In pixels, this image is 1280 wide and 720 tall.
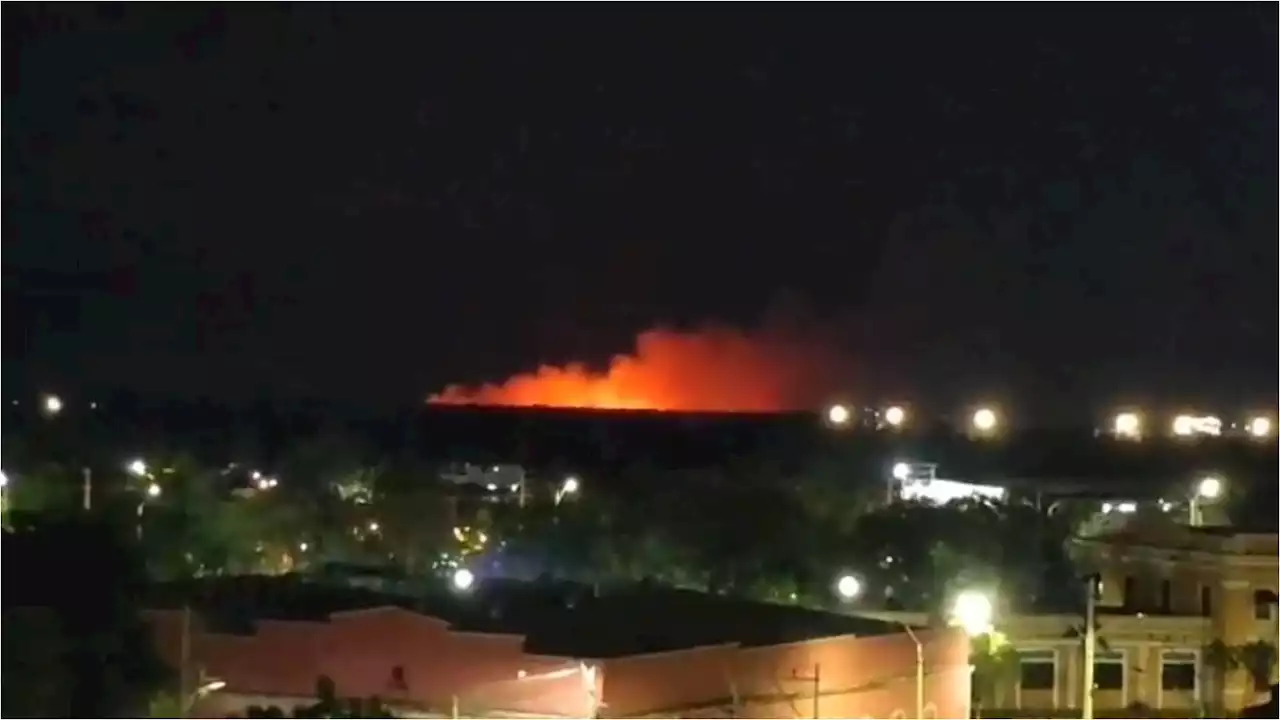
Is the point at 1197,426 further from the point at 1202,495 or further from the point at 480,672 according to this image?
the point at 480,672

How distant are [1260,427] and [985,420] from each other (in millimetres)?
3822

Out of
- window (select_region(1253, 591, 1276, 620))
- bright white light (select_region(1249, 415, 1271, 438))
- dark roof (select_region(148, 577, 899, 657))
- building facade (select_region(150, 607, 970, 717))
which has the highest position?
bright white light (select_region(1249, 415, 1271, 438))

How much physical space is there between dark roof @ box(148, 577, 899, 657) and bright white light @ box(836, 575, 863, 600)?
2.05m

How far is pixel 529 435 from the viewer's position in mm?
23938

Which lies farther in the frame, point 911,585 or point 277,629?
point 911,585

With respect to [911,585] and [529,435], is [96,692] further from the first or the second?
[529,435]

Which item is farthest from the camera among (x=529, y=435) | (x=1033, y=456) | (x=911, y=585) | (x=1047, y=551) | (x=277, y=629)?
(x=529, y=435)

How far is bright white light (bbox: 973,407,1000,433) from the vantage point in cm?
2103

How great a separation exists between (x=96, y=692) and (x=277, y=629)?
1.67 metres

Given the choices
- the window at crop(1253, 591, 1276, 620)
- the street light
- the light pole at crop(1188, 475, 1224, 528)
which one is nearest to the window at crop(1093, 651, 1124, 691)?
the window at crop(1253, 591, 1276, 620)

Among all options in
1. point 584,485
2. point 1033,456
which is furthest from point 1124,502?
point 1033,456

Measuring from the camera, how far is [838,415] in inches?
918

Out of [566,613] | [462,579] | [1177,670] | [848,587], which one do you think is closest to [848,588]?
[848,587]

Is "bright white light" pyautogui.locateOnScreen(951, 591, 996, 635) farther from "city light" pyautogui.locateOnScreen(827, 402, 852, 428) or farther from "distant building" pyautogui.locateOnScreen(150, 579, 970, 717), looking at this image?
"city light" pyautogui.locateOnScreen(827, 402, 852, 428)
